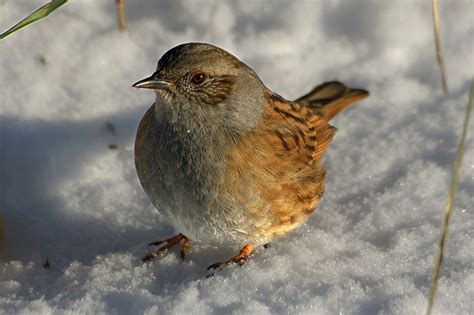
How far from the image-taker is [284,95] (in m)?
5.89

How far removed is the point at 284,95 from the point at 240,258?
1703 millimetres

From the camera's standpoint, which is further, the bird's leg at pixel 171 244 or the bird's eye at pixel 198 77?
the bird's leg at pixel 171 244

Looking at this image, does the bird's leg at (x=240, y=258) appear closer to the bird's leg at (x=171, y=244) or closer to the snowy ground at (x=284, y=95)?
the snowy ground at (x=284, y=95)

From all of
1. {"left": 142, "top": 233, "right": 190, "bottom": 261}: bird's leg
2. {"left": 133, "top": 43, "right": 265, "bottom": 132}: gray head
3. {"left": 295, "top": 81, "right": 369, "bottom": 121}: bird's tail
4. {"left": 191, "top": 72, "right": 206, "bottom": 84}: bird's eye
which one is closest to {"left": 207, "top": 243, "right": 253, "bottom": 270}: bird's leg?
{"left": 142, "top": 233, "right": 190, "bottom": 261}: bird's leg

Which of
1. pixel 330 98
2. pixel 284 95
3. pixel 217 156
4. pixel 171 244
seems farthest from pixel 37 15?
pixel 284 95

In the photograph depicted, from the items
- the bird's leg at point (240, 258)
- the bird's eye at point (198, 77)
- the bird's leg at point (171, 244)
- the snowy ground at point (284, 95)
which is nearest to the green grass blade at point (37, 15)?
the bird's eye at point (198, 77)

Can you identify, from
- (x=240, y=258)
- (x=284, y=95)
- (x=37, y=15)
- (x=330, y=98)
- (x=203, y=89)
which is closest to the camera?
(x=37, y=15)

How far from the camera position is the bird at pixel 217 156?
4.25 meters

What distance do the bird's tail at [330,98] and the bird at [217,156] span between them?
2.87 ft

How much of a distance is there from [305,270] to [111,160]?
1.73 metres

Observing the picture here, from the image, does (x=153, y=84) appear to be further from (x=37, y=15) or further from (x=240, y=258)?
(x=240, y=258)

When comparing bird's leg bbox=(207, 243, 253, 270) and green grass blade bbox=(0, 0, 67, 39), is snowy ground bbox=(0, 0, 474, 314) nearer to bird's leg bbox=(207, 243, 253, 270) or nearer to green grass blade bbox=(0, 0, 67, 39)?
bird's leg bbox=(207, 243, 253, 270)

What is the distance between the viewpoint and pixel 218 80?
14.4 feet

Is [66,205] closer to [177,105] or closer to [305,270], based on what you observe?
[177,105]
